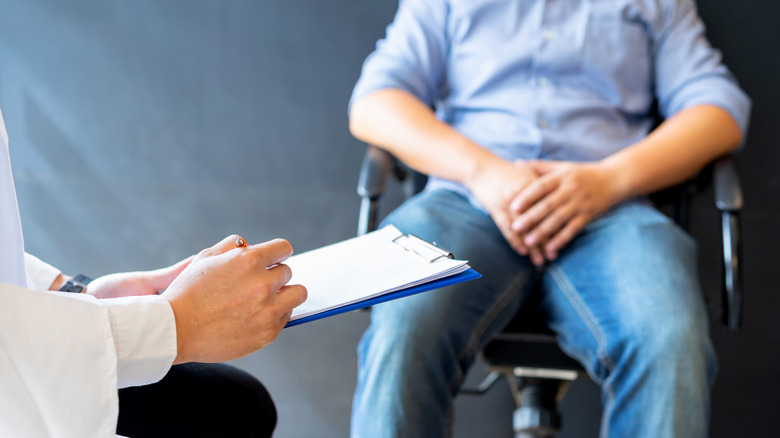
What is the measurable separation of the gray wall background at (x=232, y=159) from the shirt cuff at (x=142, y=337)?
1157 millimetres

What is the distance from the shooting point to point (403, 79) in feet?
4.24

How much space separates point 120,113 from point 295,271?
120 centimetres

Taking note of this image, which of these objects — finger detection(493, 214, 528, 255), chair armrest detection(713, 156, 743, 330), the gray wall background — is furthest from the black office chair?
the gray wall background

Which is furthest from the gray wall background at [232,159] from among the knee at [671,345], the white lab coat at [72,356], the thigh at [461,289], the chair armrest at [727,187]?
the white lab coat at [72,356]

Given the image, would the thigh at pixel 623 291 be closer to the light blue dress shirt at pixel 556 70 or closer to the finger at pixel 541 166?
the finger at pixel 541 166

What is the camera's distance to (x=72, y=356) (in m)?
0.52

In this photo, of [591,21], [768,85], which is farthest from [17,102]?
[768,85]

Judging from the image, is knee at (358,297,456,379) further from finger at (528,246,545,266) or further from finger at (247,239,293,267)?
finger at (247,239,293,267)

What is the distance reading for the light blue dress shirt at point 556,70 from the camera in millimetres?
1249

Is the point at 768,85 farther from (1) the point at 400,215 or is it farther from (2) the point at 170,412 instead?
(2) the point at 170,412

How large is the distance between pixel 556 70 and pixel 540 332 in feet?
1.76

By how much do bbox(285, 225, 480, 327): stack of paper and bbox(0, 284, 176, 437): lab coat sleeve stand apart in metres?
0.15

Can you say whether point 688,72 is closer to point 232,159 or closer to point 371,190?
point 371,190

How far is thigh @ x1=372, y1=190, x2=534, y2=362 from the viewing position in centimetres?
95
